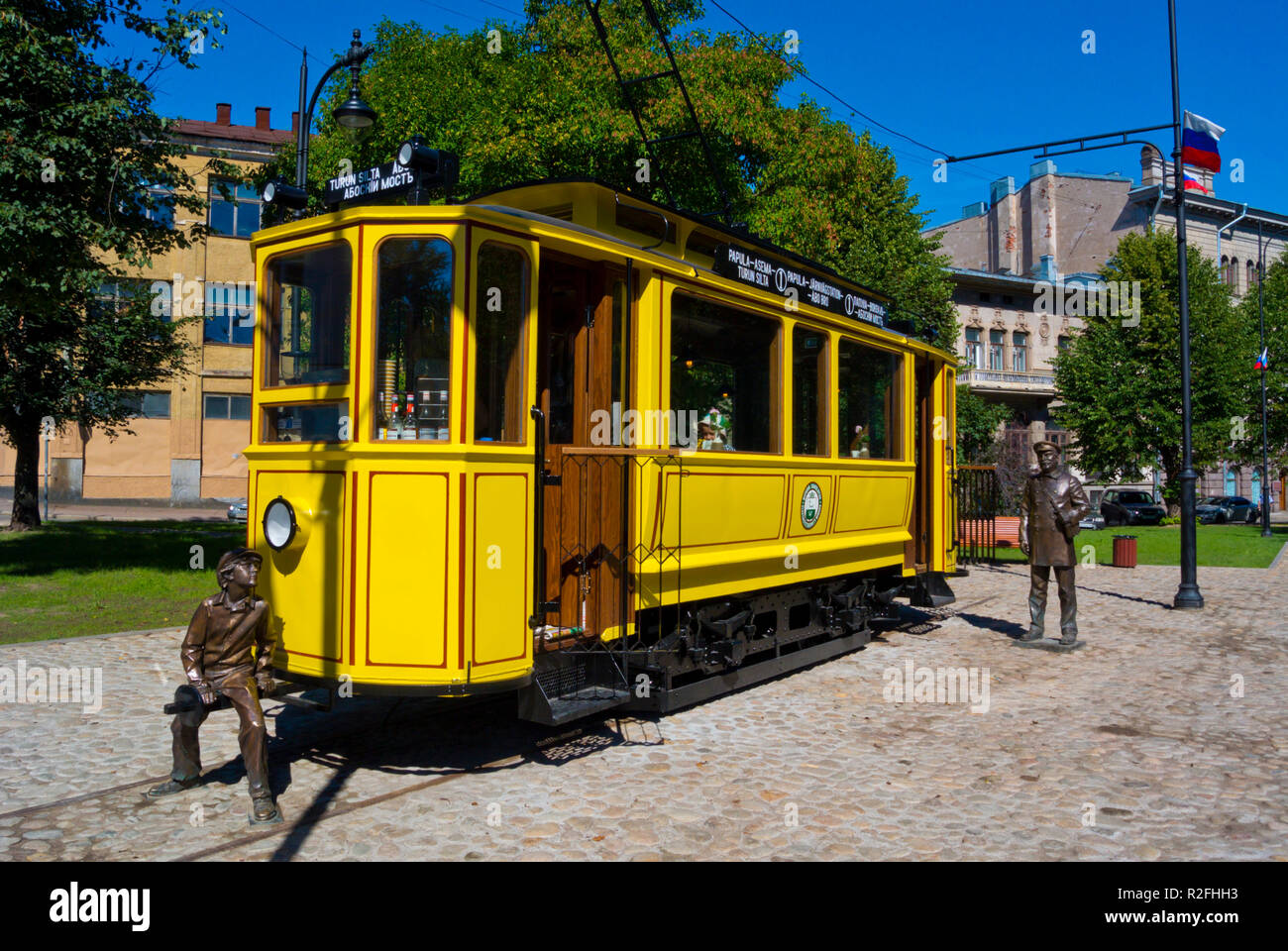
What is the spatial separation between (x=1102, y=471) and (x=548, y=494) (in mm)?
35601

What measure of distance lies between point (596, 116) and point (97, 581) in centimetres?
1131

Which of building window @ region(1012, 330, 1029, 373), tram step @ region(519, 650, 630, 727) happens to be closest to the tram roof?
tram step @ region(519, 650, 630, 727)

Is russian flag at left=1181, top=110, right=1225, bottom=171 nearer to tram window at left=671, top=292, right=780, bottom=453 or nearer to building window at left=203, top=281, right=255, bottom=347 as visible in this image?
tram window at left=671, top=292, right=780, bottom=453

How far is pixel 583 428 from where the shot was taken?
634 cm

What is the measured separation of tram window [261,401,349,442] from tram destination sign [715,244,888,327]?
3100 mm

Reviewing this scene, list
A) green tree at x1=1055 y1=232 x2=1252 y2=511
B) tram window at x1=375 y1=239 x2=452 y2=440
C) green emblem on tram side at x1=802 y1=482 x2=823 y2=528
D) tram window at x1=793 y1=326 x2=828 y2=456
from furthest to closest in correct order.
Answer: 1. green tree at x1=1055 y1=232 x2=1252 y2=511
2. green emblem on tram side at x1=802 y1=482 x2=823 y2=528
3. tram window at x1=793 y1=326 x2=828 y2=456
4. tram window at x1=375 y1=239 x2=452 y2=440

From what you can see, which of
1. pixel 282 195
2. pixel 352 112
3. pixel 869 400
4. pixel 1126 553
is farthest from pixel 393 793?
pixel 1126 553

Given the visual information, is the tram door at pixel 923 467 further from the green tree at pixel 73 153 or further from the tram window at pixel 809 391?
the green tree at pixel 73 153

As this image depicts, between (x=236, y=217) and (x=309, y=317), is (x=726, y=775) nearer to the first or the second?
(x=309, y=317)

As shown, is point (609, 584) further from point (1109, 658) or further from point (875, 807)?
point (1109, 658)

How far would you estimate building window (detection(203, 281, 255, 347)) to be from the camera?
122 ft

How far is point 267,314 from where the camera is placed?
5.97 m

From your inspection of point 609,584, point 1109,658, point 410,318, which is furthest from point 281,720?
point 1109,658

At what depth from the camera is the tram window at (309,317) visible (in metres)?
5.57
